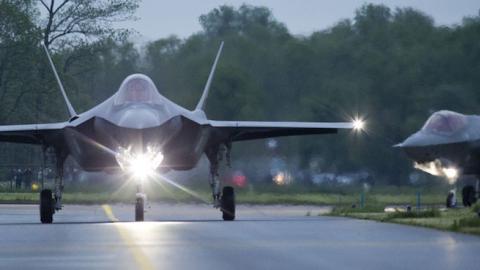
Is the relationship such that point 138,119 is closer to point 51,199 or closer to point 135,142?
point 135,142

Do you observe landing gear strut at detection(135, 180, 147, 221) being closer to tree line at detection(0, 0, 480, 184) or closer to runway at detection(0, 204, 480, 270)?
runway at detection(0, 204, 480, 270)

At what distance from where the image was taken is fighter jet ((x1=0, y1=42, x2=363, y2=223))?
24.1 metres

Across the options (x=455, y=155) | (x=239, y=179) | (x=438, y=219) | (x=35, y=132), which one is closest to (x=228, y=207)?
(x=35, y=132)

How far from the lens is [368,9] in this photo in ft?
158

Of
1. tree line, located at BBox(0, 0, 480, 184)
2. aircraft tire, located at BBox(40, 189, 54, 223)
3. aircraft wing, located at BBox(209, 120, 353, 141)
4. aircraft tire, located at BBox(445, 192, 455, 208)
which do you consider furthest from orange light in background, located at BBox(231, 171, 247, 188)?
aircraft tire, located at BBox(40, 189, 54, 223)

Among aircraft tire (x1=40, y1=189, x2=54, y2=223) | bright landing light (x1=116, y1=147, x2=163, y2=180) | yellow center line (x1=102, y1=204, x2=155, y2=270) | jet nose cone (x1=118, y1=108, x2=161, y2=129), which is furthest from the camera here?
aircraft tire (x1=40, y1=189, x2=54, y2=223)

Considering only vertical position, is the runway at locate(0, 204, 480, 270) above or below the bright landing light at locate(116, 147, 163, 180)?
below

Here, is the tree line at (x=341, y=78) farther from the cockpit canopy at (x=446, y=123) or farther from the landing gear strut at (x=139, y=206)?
the landing gear strut at (x=139, y=206)

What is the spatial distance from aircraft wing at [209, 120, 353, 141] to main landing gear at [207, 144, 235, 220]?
0.35 m

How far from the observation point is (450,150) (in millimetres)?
35531

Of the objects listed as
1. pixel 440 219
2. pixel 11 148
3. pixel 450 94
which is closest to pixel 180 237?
pixel 440 219

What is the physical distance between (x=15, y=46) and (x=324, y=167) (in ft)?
67.0

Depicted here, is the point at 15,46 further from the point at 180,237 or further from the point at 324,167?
the point at 180,237

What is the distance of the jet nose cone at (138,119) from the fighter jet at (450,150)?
1292 cm
